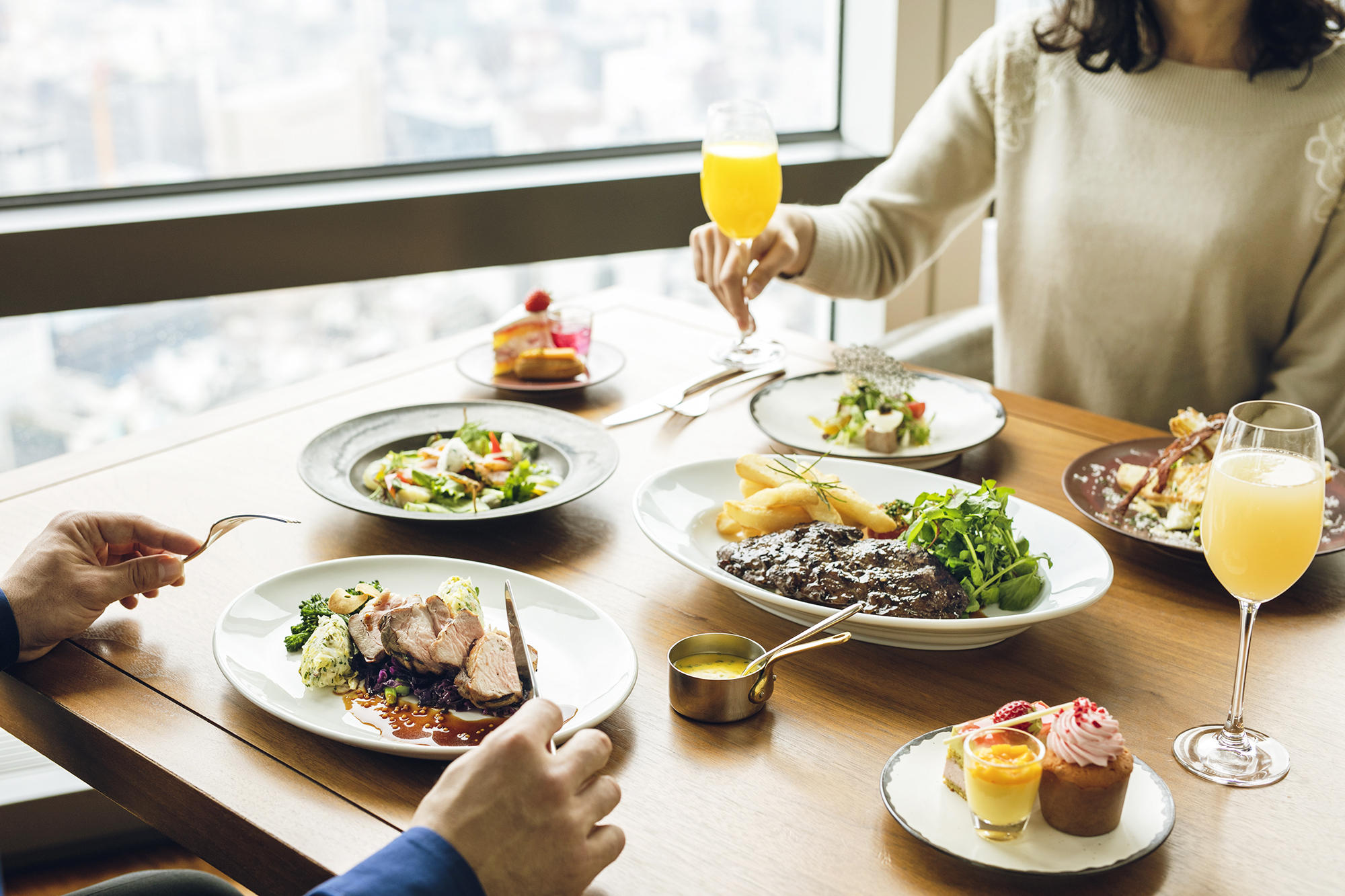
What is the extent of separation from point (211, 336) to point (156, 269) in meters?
0.37

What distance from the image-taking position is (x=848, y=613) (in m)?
1.06

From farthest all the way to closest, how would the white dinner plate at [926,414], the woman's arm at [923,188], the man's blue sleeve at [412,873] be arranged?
the woman's arm at [923,188], the white dinner plate at [926,414], the man's blue sleeve at [412,873]

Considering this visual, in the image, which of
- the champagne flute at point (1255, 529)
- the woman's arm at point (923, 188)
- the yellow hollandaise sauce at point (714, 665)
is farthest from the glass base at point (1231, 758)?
the woman's arm at point (923, 188)

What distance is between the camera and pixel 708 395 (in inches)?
70.9

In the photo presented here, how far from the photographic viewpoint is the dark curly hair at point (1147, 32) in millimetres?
1890

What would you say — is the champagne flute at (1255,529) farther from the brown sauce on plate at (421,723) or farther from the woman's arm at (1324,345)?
the woman's arm at (1324,345)

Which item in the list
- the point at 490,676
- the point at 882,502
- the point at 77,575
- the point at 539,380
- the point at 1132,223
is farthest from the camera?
the point at 1132,223

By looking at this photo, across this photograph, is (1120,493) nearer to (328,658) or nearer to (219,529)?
(328,658)

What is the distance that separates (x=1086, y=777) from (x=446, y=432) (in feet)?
3.52

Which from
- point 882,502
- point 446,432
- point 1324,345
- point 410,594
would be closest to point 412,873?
point 410,594

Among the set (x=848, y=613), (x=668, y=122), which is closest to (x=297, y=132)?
(x=668, y=122)

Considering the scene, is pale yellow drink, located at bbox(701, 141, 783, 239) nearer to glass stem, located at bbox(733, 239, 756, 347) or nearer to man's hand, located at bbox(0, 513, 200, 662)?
glass stem, located at bbox(733, 239, 756, 347)

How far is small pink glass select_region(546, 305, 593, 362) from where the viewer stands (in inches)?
74.9

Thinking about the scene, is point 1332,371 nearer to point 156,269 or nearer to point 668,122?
point 668,122
